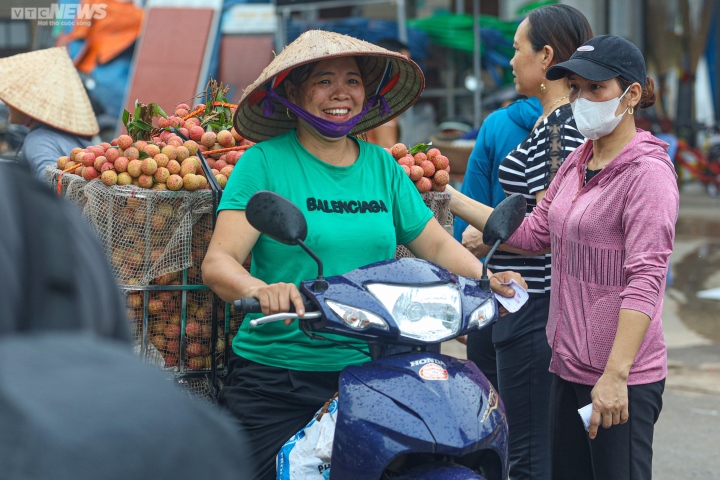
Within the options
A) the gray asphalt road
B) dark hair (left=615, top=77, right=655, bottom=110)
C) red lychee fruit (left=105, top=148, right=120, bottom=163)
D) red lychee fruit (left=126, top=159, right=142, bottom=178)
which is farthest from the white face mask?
the gray asphalt road

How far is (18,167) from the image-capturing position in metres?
1.21

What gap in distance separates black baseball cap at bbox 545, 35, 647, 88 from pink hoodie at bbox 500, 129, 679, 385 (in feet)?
0.68

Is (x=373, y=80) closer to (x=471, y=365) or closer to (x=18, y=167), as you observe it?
(x=471, y=365)

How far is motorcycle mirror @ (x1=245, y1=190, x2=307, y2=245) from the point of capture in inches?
88.4

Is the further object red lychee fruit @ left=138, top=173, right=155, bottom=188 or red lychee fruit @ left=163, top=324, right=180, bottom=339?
red lychee fruit @ left=138, top=173, right=155, bottom=188

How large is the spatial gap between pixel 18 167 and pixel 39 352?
0.33m

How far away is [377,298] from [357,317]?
0.07m

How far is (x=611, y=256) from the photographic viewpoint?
2895 mm

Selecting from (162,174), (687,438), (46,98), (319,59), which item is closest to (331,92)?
(319,59)

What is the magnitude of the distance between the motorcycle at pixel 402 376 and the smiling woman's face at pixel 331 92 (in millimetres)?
661

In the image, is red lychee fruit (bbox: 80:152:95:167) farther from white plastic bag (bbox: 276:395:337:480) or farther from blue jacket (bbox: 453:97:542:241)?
blue jacket (bbox: 453:97:542:241)

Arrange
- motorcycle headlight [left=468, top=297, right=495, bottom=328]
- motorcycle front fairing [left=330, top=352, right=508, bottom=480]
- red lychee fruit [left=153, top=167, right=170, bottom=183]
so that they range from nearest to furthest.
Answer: motorcycle front fairing [left=330, top=352, right=508, bottom=480]
motorcycle headlight [left=468, top=297, right=495, bottom=328]
red lychee fruit [left=153, top=167, right=170, bottom=183]

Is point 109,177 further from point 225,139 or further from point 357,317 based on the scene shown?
point 357,317

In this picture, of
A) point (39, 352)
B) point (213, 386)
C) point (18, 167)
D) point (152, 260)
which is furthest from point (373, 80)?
point (39, 352)
